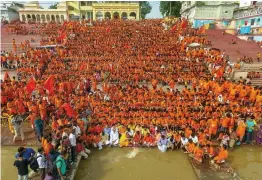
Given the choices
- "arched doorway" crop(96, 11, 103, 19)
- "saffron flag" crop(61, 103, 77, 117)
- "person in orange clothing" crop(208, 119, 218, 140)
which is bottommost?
"person in orange clothing" crop(208, 119, 218, 140)

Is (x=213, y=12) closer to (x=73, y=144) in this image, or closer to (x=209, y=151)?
(x=209, y=151)

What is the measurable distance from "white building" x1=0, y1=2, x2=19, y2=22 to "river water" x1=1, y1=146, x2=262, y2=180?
39.5 meters

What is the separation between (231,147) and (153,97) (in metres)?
4.38

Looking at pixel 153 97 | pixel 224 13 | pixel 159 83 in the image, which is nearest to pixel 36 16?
pixel 224 13

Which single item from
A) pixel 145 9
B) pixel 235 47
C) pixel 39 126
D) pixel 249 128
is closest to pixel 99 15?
pixel 145 9

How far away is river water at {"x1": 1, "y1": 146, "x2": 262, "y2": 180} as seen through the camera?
6.96m

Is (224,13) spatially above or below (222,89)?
above

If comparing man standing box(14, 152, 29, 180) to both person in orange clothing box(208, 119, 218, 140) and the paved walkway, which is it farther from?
the paved walkway

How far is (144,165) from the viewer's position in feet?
24.5

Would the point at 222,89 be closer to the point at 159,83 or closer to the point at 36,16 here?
the point at 159,83

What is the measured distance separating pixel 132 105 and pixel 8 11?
132ft

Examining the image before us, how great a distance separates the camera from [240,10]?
31.9 m

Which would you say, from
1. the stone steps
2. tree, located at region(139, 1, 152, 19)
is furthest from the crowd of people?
tree, located at region(139, 1, 152, 19)

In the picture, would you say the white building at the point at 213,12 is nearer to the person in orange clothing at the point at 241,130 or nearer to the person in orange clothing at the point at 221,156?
the person in orange clothing at the point at 241,130
